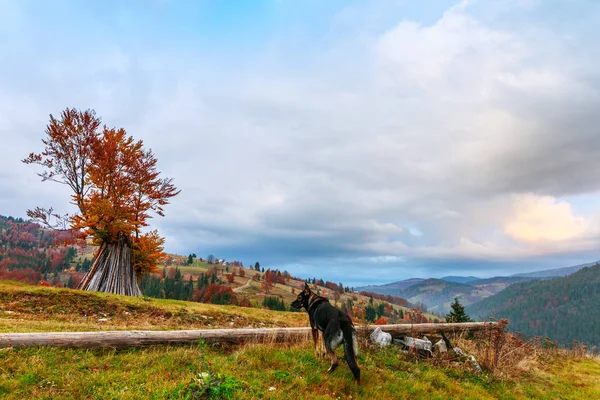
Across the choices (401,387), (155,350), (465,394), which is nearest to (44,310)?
(155,350)

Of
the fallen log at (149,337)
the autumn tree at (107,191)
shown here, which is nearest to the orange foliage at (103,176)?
the autumn tree at (107,191)

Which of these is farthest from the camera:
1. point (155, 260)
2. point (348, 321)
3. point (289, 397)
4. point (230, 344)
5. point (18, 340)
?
point (155, 260)

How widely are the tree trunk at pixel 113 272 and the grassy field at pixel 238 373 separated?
38.9ft

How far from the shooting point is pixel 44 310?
1403cm

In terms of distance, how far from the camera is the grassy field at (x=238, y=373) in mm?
5816

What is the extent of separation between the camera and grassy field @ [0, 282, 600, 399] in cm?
582

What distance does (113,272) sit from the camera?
87.6ft

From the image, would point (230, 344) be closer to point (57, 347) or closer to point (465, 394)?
point (57, 347)

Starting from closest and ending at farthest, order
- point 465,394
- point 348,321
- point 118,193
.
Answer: point 348,321 → point 465,394 → point 118,193

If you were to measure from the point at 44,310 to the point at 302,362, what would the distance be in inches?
499

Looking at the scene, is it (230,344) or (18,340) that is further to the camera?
(230,344)

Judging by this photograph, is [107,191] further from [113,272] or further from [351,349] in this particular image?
[351,349]

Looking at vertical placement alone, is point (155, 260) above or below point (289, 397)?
above

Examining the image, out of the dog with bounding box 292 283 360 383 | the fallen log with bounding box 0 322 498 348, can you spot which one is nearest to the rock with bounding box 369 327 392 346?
the fallen log with bounding box 0 322 498 348
